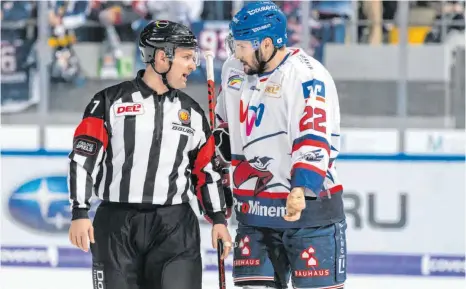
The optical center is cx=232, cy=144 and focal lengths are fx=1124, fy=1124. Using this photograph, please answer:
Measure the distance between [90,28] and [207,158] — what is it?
286 centimetres

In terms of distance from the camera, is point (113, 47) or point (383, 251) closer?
point (383, 251)

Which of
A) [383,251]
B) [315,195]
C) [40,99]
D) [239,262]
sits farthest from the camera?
[40,99]

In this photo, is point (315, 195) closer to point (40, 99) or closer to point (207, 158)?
point (207, 158)

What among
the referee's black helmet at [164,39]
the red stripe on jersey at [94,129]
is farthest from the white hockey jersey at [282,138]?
the red stripe on jersey at [94,129]

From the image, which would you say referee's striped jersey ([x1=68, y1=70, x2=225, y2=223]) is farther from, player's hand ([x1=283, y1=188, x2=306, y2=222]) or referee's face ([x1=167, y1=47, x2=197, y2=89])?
player's hand ([x1=283, y1=188, x2=306, y2=222])

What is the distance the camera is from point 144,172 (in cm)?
297

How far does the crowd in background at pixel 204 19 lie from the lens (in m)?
5.47

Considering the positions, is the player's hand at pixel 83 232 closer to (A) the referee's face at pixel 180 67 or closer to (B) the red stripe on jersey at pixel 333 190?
(A) the referee's face at pixel 180 67

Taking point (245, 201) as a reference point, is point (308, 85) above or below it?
above

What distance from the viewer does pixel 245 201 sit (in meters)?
3.18

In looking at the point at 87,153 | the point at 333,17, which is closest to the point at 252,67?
the point at 87,153

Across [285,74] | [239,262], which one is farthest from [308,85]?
[239,262]

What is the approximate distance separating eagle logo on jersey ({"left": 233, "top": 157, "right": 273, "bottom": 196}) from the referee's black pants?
0.81 ft

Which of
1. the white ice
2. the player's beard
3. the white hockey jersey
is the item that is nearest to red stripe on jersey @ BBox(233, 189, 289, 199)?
the white hockey jersey
